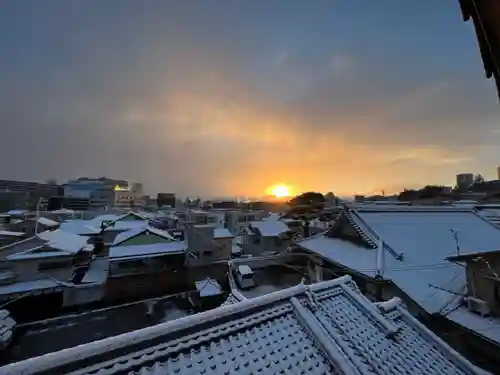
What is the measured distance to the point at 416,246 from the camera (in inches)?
390

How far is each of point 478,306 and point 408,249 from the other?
12.3 feet

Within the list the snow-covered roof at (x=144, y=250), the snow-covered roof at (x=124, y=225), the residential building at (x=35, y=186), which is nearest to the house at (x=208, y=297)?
the snow-covered roof at (x=144, y=250)

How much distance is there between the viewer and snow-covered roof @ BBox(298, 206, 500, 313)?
754cm

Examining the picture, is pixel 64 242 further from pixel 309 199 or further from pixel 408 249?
pixel 309 199

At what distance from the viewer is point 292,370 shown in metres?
2.39

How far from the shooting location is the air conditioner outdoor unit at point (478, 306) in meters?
5.82

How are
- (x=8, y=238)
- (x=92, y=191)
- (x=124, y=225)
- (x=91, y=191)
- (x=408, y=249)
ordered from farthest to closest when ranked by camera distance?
(x=91, y=191)
(x=92, y=191)
(x=124, y=225)
(x=8, y=238)
(x=408, y=249)

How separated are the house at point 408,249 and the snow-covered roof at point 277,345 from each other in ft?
12.9

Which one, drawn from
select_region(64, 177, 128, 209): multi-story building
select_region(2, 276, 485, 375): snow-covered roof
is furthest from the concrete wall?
select_region(64, 177, 128, 209): multi-story building

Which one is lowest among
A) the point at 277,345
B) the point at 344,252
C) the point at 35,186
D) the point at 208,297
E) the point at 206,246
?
the point at 208,297

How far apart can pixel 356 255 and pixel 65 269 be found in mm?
14185

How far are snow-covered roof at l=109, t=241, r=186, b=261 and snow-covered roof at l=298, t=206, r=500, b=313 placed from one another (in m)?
7.79

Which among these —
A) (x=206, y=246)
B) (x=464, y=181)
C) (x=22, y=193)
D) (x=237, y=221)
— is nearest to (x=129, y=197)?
(x=22, y=193)

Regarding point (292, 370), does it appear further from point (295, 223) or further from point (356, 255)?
point (295, 223)
